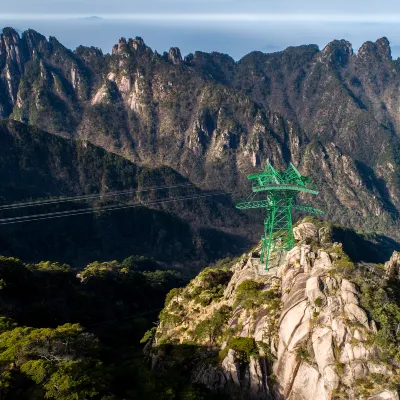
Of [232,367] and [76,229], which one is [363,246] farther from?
[232,367]

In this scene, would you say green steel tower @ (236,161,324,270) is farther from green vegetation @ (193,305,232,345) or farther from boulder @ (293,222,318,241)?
boulder @ (293,222,318,241)

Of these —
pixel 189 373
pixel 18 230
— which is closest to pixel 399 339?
pixel 189 373

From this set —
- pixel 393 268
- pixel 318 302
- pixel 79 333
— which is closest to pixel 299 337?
pixel 318 302

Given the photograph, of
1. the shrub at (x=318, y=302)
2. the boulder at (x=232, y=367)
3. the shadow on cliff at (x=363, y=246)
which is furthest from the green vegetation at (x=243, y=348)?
the shadow on cliff at (x=363, y=246)

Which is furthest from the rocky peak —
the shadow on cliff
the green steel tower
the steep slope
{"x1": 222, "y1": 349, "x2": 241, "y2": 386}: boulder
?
the steep slope

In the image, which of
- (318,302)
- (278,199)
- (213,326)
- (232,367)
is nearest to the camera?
(318,302)

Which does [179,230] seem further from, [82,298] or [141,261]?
[82,298]

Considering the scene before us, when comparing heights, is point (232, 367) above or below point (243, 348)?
below

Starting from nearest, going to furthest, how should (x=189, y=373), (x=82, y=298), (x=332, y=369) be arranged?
(x=332, y=369) < (x=189, y=373) < (x=82, y=298)
